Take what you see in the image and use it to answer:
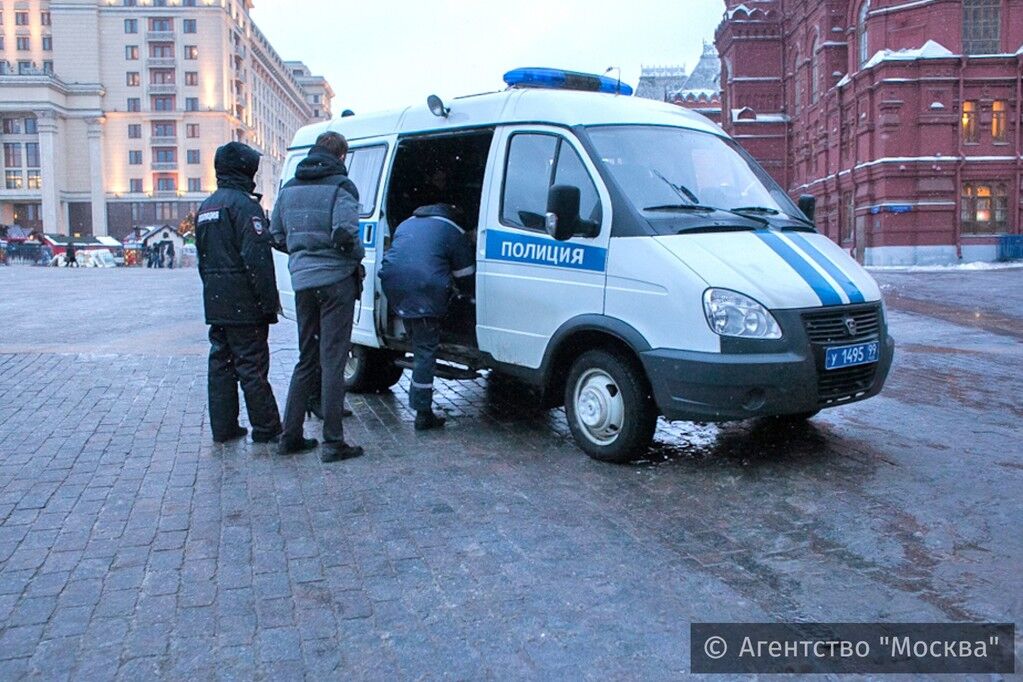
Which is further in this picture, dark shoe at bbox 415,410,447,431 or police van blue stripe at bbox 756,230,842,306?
dark shoe at bbox 415,410,447,431

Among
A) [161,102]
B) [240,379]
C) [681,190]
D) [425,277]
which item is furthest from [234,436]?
[161,102]

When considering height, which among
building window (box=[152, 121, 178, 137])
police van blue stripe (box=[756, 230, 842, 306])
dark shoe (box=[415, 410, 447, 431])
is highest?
building window (box=[152, 121, 178, 137])

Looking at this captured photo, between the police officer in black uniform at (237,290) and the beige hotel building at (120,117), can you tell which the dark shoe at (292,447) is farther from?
the beige hotel building at (120,117)

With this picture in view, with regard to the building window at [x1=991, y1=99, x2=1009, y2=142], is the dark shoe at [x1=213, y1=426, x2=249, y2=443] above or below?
below

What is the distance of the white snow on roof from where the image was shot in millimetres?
39375

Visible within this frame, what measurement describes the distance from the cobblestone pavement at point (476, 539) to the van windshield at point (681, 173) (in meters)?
1.64

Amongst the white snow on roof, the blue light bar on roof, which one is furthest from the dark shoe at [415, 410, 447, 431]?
the white snow on roof

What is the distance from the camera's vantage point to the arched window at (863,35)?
42.1 meters

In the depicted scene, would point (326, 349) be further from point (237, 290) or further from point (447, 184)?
point (447, 184)

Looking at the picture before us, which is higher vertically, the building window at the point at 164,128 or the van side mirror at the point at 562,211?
the building window at the point at 164,128

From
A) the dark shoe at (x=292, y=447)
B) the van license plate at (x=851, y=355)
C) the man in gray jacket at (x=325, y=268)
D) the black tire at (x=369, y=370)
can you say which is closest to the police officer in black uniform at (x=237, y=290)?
the man in gray jacket at (x=325, y=268)

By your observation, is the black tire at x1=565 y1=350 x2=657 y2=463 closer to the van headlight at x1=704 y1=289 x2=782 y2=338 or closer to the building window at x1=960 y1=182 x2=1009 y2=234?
the van headlight at x1=704 y1=289 x2=782 y2=338

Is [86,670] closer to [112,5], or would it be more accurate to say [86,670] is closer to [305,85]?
[112,5]

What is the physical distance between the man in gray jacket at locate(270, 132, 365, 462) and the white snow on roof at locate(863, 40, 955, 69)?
3964cm
